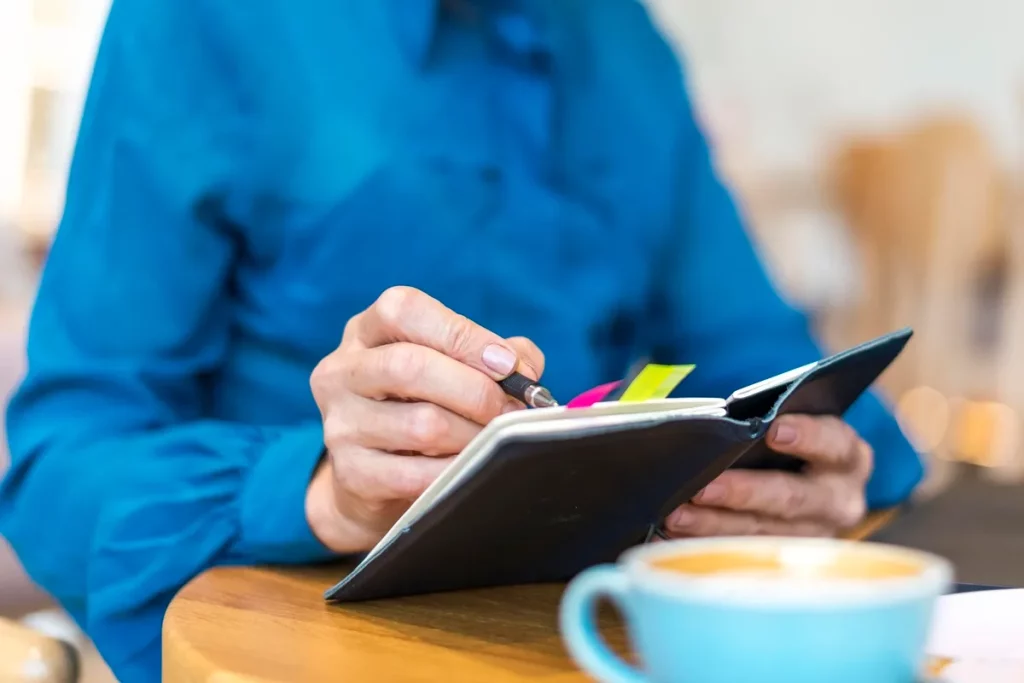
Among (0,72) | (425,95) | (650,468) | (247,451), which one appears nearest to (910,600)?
(650,468)

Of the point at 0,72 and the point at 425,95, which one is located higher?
the point at 425,95

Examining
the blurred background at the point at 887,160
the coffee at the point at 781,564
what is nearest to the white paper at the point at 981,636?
the coffee at the point at 781,564

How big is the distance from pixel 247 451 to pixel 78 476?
9cm

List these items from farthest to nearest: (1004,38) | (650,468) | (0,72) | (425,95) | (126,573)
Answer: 1. (1004,38)
2. (0,72)
3. (425,95)
4. (126,573)
5. (650,468)

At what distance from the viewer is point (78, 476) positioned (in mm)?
589

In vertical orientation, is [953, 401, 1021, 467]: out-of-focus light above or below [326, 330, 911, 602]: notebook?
below

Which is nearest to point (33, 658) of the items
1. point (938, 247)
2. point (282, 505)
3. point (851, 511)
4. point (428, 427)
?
point (282, 505)

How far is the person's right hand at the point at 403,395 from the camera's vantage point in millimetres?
477

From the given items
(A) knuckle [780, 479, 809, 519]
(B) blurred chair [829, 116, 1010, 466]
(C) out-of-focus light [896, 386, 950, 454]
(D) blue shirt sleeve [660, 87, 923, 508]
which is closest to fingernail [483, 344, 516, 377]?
(A) knuckle [780, 479, 809, 519]

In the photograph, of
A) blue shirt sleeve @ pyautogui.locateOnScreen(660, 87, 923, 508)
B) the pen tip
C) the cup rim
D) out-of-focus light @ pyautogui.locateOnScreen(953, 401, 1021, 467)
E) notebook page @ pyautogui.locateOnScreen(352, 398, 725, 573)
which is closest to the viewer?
the cup rim

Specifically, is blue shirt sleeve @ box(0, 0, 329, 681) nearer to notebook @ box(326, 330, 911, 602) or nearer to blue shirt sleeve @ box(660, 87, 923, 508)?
notebook @ box(326, 330, 911, 602)

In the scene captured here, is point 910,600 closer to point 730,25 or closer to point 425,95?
point 425,95

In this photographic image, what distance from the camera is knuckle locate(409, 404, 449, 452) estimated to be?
483mm

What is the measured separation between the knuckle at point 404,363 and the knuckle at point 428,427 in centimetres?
2
